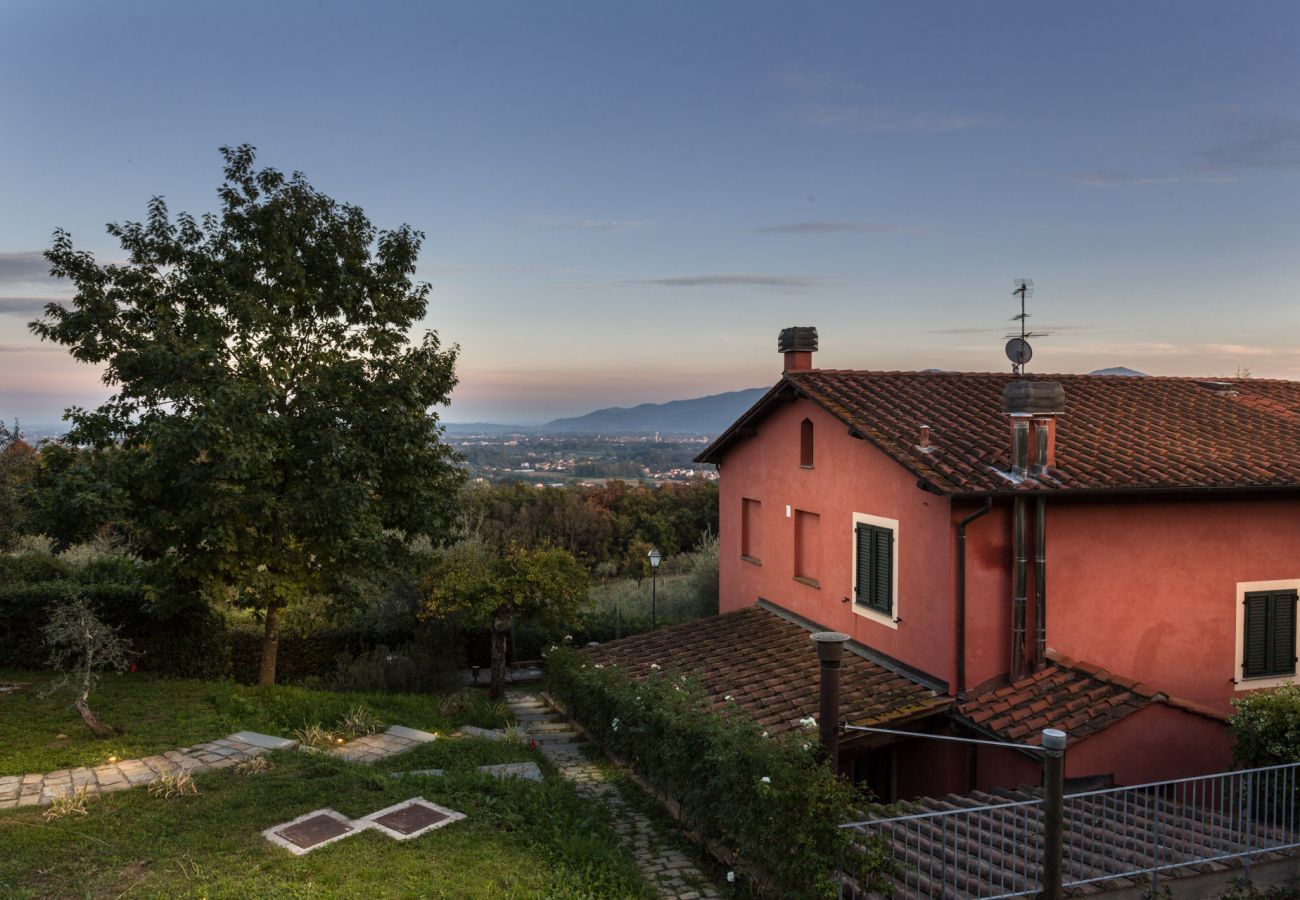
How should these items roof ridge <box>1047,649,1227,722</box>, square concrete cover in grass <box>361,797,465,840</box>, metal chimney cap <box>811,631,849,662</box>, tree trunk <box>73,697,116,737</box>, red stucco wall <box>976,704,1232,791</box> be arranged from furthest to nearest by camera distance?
1. tree trunk <box>73,697,116,737</box>
2. roof ridge <box>1047,649,1227,722</box>
3. red stucco wall <box>976,704,1232,791</box>
4. square concrete cover in grass <box>361,797,465,840</box>
5. metal chimney cap <box>811,631,849,662</box>

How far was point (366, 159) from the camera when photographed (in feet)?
55.6

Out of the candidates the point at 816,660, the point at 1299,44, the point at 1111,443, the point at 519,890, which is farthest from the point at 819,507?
the point at 1299,44

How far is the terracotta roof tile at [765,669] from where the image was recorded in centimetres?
942

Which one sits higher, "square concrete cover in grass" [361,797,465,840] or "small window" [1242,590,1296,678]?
"small window" [1242,590,1296,678]

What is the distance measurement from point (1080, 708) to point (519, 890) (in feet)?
20.8

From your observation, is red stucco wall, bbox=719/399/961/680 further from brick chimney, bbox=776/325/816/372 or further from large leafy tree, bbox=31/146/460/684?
large leafy tree, bbox=31/146/460/684

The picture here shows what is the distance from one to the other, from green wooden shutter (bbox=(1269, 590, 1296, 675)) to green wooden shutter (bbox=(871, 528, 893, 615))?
5.35 meters

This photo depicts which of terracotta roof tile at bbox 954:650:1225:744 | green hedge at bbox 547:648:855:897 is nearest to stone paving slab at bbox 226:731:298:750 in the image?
green hedge at bbox 547:648:855:897

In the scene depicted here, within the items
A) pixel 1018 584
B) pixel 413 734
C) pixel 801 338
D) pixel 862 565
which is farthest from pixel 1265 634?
pixel 413 734

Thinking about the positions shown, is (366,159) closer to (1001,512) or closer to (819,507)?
(819,507)

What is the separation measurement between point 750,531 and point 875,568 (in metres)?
4.68

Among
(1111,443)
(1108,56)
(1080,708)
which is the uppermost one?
(1108,56)

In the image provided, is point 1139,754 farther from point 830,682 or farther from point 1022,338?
point 1022,338

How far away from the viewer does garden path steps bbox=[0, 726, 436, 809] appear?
809 centimetres
